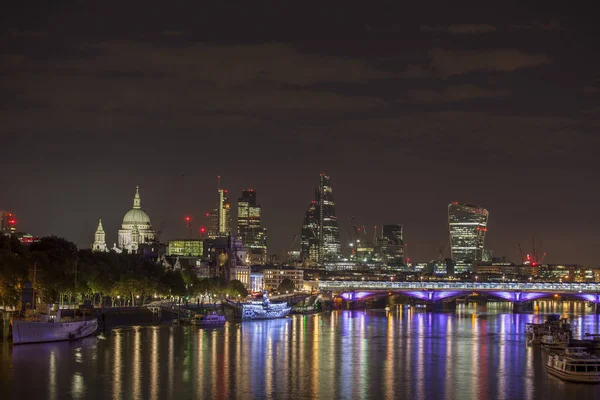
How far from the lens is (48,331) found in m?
94.9

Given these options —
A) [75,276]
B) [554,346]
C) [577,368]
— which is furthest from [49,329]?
[554,346]

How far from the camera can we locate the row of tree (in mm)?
101250

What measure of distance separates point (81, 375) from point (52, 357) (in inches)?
386

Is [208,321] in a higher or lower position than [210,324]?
higher

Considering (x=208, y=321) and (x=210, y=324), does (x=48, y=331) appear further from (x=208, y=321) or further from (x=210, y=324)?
(x=208, y=321)

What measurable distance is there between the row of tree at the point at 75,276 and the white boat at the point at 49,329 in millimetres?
5076

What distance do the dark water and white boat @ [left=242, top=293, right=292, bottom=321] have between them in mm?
31892

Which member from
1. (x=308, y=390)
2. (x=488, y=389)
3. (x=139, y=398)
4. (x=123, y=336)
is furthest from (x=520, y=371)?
(x=123, y=336)

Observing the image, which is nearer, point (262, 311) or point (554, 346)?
point (554, 346)

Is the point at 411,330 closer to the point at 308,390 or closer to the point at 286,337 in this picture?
the point at 286,337

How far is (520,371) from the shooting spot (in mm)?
83938

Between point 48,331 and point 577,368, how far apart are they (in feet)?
152

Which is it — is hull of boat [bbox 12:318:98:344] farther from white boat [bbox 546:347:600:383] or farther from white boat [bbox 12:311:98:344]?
white boat [bbox 546:347:600:383]

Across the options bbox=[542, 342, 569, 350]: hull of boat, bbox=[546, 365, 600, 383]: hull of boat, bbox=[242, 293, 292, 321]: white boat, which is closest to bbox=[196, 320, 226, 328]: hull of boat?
bbox=[242, 293, 292, 321]: white boat
